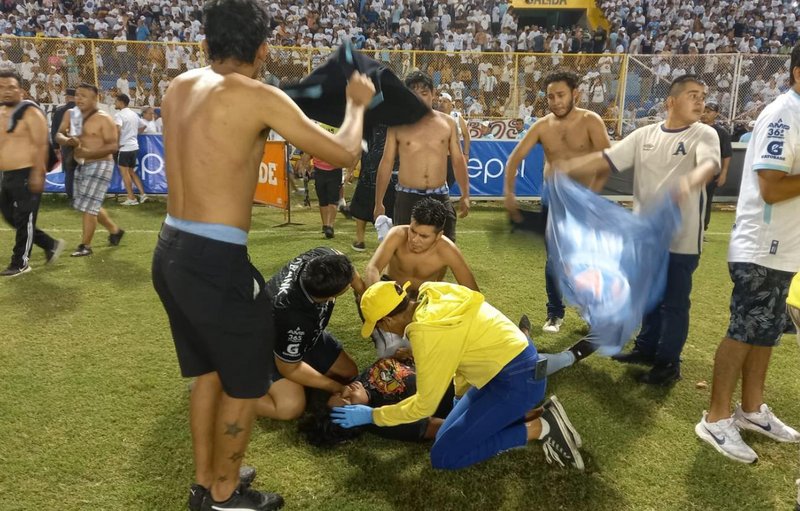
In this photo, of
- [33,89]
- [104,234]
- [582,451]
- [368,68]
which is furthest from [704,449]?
[33,89]

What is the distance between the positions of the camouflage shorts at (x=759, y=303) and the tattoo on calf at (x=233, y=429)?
240 centimetres

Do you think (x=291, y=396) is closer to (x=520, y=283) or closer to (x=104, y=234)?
(x=520, y=283)

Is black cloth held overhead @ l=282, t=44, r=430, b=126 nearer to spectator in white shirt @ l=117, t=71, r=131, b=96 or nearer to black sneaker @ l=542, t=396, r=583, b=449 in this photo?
black sneaker @ l=542, t=396, r=583, b=449

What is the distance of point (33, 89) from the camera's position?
39.4ft

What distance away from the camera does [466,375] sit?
274 cm

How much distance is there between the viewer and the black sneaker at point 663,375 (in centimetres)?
372

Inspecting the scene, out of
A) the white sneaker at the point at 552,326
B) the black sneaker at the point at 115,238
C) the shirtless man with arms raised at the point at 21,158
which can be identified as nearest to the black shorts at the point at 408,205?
the white sneaker at the point at 552,326

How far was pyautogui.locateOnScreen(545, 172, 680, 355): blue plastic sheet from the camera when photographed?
3053 mm

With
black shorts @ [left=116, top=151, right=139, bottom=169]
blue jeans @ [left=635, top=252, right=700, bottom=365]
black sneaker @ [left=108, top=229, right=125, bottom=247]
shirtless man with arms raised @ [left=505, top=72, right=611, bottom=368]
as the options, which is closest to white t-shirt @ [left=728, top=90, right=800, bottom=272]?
blue jeans @ [left=635, top=252, right=700, bottom=365]

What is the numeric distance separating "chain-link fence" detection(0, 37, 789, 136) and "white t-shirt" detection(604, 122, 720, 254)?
8939 millimetres

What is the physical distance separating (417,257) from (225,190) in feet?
6.77

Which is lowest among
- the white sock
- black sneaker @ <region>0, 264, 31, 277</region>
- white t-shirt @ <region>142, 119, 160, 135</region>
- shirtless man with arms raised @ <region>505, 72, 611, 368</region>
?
black sneaker @ <region>0, 264, 31, 277</region>

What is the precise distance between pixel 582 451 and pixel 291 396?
1551 millimetres

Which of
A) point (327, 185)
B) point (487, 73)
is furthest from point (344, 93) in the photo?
point (487, 73)
